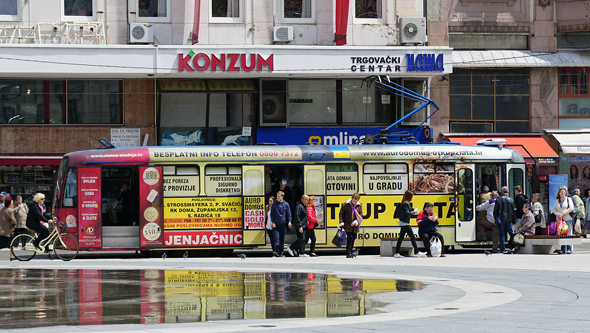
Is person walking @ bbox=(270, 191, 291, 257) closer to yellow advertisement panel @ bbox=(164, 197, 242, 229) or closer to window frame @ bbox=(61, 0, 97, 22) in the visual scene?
yellow advertisement panel @ bbox=(164, 197, 242, 229)

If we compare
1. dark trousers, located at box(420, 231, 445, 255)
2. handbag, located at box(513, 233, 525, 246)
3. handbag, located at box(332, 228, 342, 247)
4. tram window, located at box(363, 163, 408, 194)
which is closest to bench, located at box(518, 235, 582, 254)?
handbag, located at box(513, 233, 525, 246)

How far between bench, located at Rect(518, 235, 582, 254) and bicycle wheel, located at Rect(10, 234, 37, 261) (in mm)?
11858

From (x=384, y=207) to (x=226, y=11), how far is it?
1065 cm

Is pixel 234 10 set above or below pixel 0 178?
above

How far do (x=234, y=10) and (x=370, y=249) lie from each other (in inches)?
416

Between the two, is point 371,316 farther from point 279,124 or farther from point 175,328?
point 279,124

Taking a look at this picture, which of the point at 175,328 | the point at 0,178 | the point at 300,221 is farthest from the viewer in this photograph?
the point at 0,178

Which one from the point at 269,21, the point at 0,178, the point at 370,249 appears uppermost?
the point at 269,21

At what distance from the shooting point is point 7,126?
95.9ft

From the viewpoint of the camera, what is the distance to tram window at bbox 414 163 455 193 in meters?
23.0

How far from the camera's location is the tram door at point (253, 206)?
22.4m

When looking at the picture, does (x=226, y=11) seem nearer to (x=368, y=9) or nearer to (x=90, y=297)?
(x=368, y=9)

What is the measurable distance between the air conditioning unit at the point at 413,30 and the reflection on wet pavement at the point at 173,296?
1588 centimetres

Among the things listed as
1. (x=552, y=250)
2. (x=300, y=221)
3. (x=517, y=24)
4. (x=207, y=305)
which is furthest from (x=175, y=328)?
(x=517, y=24)
